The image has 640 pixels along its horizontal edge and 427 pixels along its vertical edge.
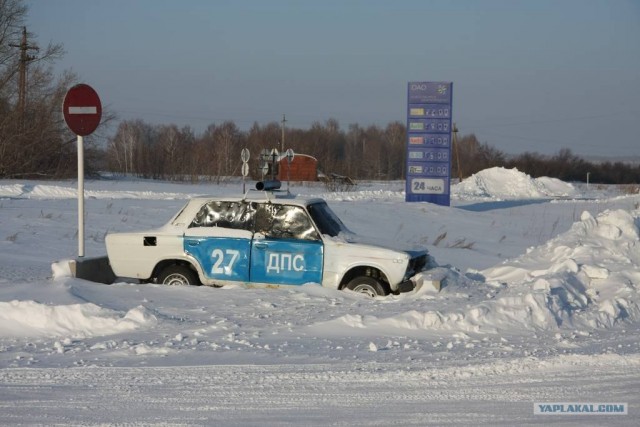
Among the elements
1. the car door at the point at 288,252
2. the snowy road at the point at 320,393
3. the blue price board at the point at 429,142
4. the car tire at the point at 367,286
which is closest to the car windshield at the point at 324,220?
the car door at the point at 288,252

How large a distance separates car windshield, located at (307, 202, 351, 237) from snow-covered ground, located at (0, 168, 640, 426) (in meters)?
0.88

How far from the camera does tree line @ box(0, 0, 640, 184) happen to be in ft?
164

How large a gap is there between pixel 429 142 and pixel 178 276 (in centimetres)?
2172

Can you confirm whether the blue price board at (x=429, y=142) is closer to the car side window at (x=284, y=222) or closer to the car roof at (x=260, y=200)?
the car roof at (x=260, y=200)

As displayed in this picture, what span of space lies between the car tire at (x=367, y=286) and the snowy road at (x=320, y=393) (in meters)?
3.11

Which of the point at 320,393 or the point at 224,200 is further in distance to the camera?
the point at 224,200

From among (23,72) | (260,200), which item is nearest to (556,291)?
(260,200)

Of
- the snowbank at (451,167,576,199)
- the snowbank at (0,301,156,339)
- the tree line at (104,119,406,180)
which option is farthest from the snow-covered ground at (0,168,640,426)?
the tree line at (104,119,406,180)

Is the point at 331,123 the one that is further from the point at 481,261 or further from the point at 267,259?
the point at 267,259

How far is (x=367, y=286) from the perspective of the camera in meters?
11.0

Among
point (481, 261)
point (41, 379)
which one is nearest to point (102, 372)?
point (41, 379)

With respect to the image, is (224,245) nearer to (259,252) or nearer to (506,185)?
(259,252)

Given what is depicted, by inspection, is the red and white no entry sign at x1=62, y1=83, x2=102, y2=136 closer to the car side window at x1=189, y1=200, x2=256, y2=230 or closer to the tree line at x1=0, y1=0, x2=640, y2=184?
the car side window at x1=189, y1=200, x2=256, y2=230

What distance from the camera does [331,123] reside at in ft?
389
